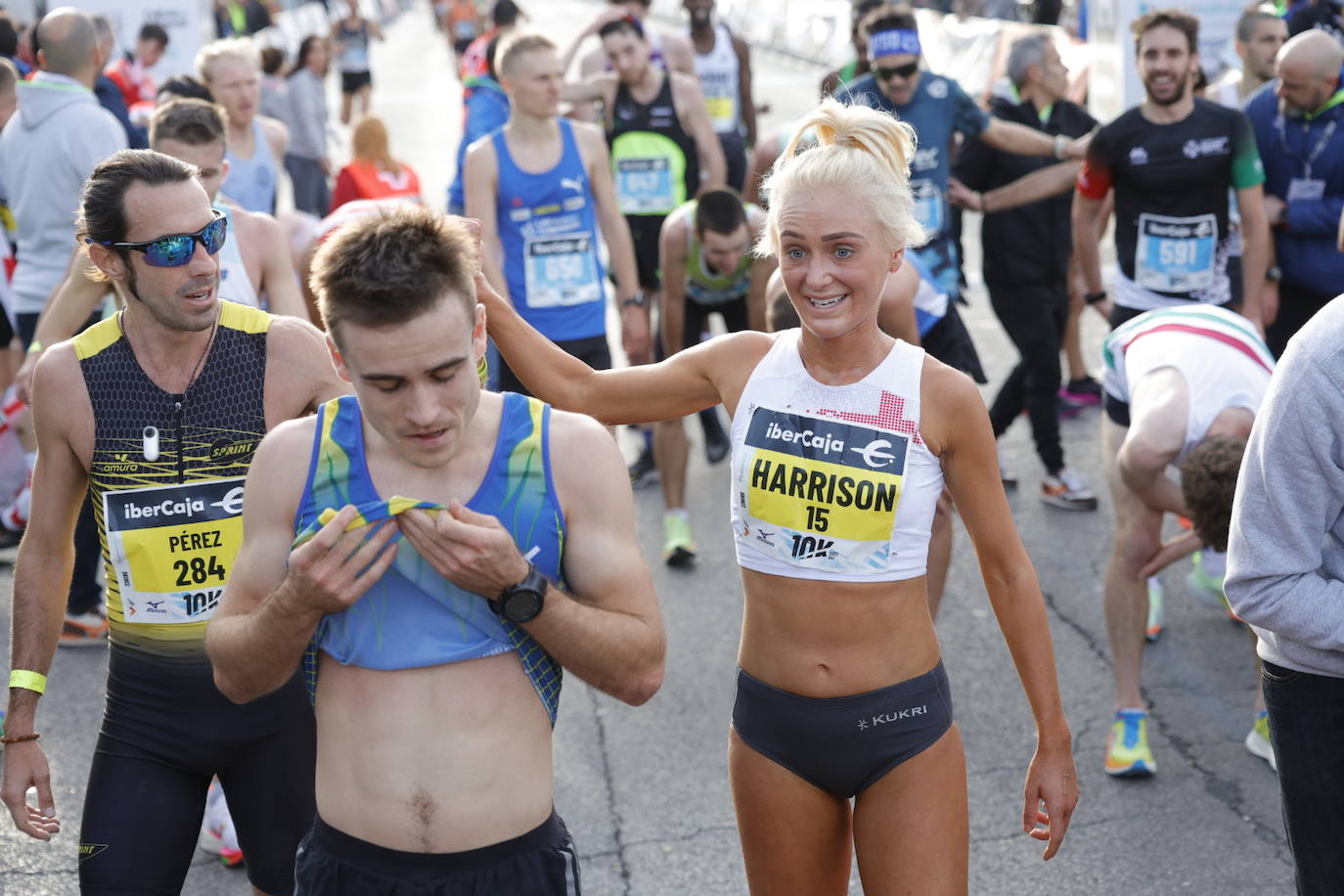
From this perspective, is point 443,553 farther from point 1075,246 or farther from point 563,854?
point 1075,246

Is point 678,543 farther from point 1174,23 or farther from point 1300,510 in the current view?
point 1300,510

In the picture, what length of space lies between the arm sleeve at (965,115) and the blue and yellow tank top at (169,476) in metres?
4.71

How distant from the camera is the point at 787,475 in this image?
2969 mm

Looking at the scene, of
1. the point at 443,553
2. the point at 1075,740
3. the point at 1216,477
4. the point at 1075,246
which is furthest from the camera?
the point at 1075,246

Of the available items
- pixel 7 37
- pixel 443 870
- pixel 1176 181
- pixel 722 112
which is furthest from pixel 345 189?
pixel 443 870

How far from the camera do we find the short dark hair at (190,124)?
16.7ft

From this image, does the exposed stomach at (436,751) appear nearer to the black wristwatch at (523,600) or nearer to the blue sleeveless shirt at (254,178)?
the black wristwatch at (523,600)

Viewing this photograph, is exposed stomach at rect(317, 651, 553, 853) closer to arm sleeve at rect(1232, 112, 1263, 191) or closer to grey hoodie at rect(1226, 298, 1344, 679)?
grey hoodie at rect(1226, 298, 1344, 679)

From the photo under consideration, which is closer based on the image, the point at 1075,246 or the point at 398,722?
the point at 398,722

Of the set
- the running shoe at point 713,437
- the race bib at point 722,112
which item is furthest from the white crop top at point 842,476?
the race bib at point 722,112

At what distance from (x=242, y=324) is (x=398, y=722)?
4.12 ft

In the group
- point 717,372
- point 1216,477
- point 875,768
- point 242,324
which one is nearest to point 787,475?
point 717,372

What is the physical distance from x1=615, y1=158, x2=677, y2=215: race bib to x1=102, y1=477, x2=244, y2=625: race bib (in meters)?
5.53

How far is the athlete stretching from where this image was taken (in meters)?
2.88
